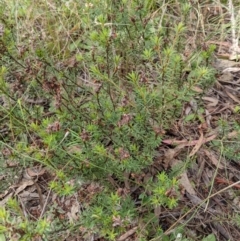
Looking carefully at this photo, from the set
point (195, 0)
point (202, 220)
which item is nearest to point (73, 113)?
point (202, 220)

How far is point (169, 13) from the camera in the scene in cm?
247

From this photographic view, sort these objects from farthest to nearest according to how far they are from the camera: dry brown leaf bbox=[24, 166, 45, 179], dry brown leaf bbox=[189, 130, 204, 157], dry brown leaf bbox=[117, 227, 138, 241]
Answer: dry brown leaf bbox=[24, 166, 45, 179] → dry brown leaf bbox=[189, 130, 204, 157] → dry brown leaf bbox=[117, 227, 138, 241]

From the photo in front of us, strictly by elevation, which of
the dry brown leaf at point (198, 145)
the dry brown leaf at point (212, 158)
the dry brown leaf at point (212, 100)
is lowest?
the dry brown leaf at point (212, 158)

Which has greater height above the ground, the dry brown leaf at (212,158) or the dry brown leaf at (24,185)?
the dry brown leaf at (24,185)

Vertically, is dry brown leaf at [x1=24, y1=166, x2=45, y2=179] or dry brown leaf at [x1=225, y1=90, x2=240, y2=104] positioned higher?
dry brown leaf at [x1=24, y1=166, x2=45, y2=179]

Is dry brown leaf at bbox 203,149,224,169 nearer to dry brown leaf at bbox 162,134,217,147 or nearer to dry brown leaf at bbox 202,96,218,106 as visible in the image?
dry brown leaf at bbox 162,134,217,147

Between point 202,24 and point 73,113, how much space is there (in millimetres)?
879

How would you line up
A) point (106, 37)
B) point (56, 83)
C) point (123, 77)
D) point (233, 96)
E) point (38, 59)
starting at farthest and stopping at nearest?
point (233, 96)
point (123, 77)
point (38, 59)
point (56, 83)
point (106, 37)

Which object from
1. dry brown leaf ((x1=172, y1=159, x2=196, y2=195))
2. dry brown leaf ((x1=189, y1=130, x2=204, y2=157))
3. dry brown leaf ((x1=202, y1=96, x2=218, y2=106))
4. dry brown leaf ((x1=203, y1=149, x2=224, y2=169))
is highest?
dry brown leaf ((x1=189, y1=130, x2=204, y2=157))

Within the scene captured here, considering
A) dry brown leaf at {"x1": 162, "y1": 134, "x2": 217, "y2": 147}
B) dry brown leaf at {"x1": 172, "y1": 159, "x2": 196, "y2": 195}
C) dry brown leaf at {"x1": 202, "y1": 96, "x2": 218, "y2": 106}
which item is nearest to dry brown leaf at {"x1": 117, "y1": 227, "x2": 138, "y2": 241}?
dry brown leaf at {"x1": 172, "y1": 159, "x2": 196, "y2": 195}

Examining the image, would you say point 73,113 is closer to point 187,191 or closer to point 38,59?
point 38,59

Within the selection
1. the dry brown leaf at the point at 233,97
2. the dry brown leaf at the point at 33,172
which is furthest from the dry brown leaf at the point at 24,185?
the dry brown leaf at the point at 233,97

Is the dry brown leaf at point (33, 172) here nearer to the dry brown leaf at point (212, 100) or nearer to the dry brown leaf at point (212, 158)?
the dry brown leaf at point (212, 158)

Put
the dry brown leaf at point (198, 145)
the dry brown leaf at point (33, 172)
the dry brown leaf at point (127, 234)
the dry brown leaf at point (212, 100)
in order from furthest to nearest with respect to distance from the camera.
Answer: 1. the dry brown leaf at point (212, 100)
2. the dry brown leaf at point (33, 172)
3. the dry brown leaf at point (198, 145)
4. the dry brown leaf at point (127, 234)
